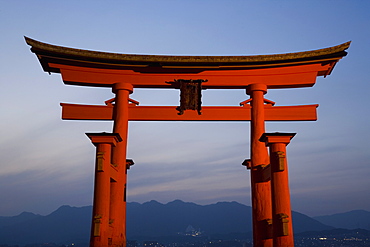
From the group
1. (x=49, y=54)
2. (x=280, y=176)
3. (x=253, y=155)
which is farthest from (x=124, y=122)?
(x=280, y=176)

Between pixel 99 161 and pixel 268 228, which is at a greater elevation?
pixel 99 161

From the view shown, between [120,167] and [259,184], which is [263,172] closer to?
[259,184]

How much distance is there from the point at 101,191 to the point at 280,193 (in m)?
3.59

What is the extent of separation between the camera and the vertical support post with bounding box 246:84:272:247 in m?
9.45

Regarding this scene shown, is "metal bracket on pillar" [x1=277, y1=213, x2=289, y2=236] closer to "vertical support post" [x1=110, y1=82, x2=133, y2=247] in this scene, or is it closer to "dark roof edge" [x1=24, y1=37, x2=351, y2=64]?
"vertical support post" [x1=110, y1=82, x2=133, y2=247]

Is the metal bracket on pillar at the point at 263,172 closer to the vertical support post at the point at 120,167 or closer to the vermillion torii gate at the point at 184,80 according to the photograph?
the vermillion torii gate at the point at 184,80

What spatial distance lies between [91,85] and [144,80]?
4.70 feet

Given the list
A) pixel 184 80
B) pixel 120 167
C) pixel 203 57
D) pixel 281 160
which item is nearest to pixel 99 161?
pixel 120 167

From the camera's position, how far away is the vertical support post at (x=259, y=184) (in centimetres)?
945

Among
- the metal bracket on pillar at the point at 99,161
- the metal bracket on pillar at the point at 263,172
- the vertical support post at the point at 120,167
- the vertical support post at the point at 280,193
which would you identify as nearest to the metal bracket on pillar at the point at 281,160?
the vertical support post at the point at 280,193

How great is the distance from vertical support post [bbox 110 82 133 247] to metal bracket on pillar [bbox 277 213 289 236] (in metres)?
3.88

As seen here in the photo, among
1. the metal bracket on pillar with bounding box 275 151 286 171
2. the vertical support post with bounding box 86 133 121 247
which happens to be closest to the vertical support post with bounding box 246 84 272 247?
the metal bracket on pillar with bounding box 275 151 286 171

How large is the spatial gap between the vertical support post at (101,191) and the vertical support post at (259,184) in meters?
3.49

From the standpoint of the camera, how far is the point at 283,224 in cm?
776
